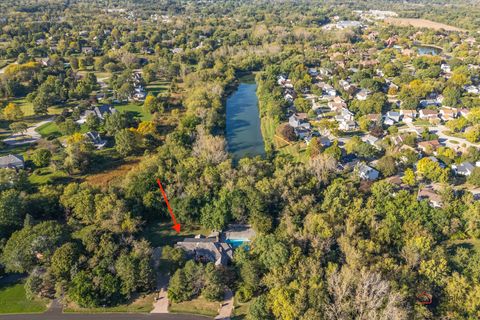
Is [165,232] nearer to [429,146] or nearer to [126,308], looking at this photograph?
[126,308]

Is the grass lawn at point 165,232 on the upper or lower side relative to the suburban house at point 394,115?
lower

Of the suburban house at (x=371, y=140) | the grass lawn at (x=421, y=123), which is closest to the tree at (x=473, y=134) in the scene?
the grass lawn at (x=421, y=123)

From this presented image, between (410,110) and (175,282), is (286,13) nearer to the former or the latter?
(410,110)

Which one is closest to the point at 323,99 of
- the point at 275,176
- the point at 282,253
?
the point at 275,176

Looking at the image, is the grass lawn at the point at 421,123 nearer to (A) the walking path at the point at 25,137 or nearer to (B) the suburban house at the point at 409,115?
(B) the suburban house at the point at 409,115

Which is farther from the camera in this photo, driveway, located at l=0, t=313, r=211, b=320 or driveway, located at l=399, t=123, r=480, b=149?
driveway, located at l=399, t=123, r=480, b=149

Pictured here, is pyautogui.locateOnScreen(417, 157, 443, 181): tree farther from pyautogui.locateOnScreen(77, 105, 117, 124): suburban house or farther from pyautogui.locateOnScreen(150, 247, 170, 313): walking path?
pyautogui.locateOnScreen(77, 105, 117, 124): suburban house

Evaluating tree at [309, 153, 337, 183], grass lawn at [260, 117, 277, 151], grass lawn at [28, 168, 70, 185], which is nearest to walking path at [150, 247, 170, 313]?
tree at [309, 153, 337, 183]
